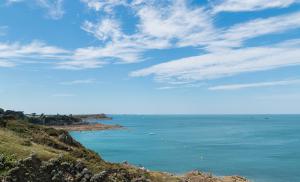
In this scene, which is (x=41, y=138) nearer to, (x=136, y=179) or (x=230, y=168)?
(x=136, y=179)

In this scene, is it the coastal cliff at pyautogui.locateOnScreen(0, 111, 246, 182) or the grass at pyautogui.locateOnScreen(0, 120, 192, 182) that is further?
the grass at pyautogui.locateOnScreen(0, 120, 192, 182)

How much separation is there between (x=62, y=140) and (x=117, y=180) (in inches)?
481

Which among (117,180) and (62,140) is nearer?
(117,180)

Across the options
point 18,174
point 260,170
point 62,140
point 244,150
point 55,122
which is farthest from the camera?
point 55,122

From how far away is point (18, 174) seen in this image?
1036 inches

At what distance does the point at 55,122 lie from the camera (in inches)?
7520

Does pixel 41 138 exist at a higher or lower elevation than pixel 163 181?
higher

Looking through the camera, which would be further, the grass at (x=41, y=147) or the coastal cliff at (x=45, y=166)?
the grass at (x=41, y=147)

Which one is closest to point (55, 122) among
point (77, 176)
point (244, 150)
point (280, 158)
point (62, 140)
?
point (244, 150)

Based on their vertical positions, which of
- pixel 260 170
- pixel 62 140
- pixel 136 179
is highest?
pixel 62 140

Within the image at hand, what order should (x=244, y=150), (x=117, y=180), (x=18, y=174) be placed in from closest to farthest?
1. (x=18, y=174)
2. (x=117, y=180)
3. (x=244, y=150)

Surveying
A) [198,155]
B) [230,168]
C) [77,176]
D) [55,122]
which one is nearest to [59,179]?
[77,176]

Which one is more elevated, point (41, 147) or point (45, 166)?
point (41, 147)

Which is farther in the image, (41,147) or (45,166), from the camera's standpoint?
(41,147)
